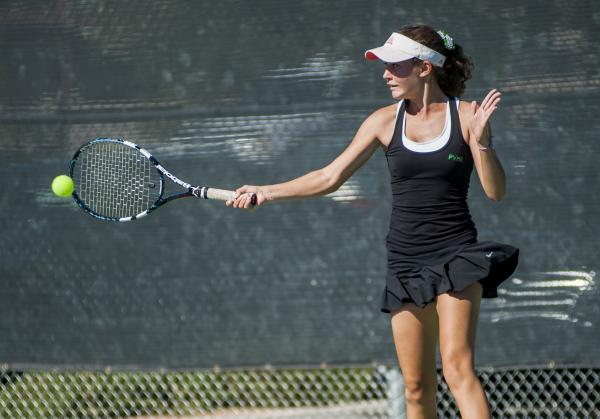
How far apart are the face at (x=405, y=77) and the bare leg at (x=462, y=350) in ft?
2.18

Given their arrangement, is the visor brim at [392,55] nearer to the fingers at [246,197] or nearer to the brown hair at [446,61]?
the brown hair at [446,61]

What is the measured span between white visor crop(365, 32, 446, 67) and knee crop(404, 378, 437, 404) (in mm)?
1031

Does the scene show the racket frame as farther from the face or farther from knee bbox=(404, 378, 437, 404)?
knee bbox=(404, 378, 437, 404)

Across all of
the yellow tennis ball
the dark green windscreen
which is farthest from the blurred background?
the yellow tennis ball

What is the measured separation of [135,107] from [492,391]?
1978mm

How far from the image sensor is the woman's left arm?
9.87 feet

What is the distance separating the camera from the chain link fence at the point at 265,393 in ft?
14.2

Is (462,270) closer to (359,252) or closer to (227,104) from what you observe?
(359,252)

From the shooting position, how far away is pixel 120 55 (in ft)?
14.5

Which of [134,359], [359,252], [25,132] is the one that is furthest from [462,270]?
[25,132]

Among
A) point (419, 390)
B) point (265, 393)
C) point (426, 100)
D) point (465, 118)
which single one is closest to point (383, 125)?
point (426, 100)

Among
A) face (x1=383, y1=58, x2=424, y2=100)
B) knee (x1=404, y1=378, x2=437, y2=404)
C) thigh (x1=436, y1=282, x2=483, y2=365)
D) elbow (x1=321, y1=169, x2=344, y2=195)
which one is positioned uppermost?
face (x1=383, y1=58, x2=424, y2=100)

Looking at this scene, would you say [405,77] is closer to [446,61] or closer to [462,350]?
[446,61]

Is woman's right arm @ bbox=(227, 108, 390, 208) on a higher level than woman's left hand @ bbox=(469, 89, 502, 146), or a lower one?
lower
